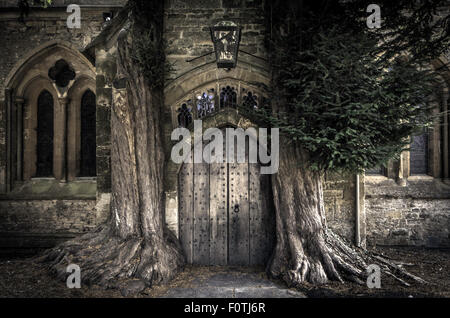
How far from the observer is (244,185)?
5266 mm

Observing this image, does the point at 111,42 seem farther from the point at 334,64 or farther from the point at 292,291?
the point at 292,291

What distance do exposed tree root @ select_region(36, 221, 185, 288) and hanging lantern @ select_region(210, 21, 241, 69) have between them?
312 cm

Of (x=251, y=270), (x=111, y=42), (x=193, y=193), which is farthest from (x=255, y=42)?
(x=251, y=270)

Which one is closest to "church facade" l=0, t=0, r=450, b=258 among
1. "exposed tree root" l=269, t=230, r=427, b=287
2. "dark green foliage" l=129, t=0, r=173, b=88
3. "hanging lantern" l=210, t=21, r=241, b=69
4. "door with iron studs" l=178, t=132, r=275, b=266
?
"door with iron studs" l=178, t=132, r=275, b=266

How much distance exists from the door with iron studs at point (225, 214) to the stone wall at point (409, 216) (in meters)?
2.98

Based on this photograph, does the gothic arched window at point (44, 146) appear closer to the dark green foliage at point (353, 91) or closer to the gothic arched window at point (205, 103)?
the gothic arched window at point (205, 103)

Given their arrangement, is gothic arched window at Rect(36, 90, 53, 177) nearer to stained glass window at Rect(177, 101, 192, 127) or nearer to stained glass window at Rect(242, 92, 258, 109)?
stained glass window at Rect(177, 101, 192, 127)

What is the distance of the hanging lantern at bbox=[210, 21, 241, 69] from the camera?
397 cm

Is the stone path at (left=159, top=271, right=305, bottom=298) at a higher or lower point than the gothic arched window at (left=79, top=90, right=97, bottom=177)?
lower

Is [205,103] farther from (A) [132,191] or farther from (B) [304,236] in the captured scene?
(B) [304,236]

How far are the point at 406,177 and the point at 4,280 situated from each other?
841 centimetres

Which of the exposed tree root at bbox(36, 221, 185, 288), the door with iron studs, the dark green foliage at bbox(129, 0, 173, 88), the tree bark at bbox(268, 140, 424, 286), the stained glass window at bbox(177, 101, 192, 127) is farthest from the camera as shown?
the stained glass window at bbox(177, 101, 192, 127)

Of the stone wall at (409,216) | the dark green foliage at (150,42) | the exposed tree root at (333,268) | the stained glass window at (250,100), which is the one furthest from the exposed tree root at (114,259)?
the stone wall at (409,216)

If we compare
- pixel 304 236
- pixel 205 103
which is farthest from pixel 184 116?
pixel 304 236
